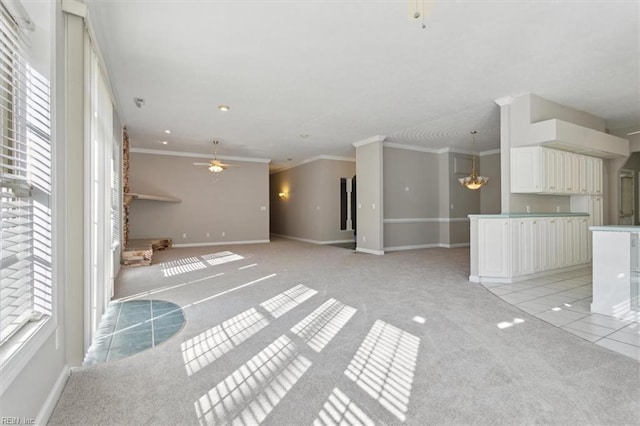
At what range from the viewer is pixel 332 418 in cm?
161

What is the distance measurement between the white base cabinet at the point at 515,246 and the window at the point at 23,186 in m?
4.83

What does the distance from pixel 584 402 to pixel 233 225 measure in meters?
9.37

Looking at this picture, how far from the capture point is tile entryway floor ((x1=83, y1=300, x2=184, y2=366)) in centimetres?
240

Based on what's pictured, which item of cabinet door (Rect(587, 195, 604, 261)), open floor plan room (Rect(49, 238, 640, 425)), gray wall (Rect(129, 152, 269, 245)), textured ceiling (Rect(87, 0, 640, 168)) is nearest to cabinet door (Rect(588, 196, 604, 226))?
cabinet door (Rect(587, 195, 604, 261))

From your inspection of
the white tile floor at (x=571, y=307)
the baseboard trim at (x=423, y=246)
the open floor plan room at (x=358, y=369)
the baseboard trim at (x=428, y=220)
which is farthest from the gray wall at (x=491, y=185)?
the open floor plan room at (x=358, y=369)

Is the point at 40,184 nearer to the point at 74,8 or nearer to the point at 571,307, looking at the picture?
the point at 74,8

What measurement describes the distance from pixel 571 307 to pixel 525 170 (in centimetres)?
231

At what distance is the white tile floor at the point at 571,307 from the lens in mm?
2557

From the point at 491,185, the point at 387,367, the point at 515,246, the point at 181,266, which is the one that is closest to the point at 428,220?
the point at 491,185

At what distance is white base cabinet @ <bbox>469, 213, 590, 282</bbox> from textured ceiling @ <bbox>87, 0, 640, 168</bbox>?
6.54 ft

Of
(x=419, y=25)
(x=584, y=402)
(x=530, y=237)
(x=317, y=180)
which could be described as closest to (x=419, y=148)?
(x=317, y=180)

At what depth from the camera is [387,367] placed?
2.11 meters

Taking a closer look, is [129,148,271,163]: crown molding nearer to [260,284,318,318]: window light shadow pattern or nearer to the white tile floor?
[260,284,318,318]: window light shadow pattern

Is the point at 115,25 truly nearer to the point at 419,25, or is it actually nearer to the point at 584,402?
the point at 419,25
